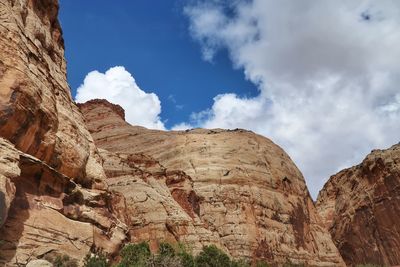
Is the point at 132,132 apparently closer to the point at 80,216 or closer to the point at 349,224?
the point at 349,224

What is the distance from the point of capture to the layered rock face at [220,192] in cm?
4738

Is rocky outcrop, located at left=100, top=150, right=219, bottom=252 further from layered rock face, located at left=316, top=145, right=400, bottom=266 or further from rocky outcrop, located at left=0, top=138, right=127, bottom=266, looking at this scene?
layered rock face, located at left=316, top=145, right=400, bottom=266

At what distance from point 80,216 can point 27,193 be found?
4.12m

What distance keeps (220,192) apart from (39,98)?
43025mm

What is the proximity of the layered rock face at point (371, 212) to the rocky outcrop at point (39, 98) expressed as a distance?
5283 cm

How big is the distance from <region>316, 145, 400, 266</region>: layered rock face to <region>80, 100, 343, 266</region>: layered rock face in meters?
6.22

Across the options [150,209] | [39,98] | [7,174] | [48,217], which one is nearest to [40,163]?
[48,217]

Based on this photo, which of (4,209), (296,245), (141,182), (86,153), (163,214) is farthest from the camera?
(296,245)

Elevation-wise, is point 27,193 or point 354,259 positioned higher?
point 354,259

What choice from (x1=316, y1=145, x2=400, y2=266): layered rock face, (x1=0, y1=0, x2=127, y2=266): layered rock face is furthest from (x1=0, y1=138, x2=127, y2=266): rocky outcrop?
(x1=316, y1=145, x2=400, y2=266): layered rock face

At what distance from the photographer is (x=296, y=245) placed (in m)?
66.1

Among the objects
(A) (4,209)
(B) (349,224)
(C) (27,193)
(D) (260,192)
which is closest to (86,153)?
(C) (27,193)

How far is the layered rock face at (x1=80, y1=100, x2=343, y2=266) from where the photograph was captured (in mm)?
47375

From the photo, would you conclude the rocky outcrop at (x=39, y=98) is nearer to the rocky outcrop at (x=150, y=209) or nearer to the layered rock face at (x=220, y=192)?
the rocky outcrop at (x=150, y=209)
